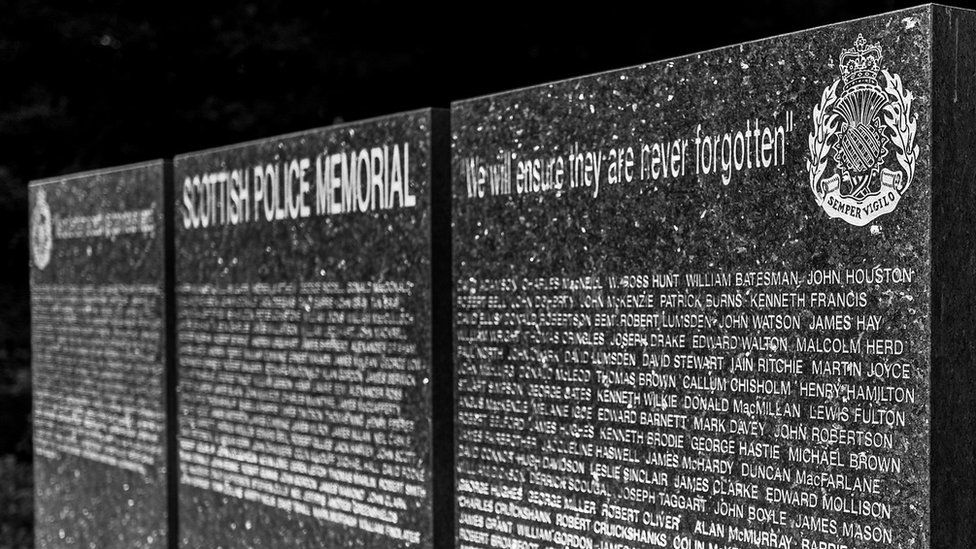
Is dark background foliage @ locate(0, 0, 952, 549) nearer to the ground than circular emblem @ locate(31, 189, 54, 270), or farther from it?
farther from it

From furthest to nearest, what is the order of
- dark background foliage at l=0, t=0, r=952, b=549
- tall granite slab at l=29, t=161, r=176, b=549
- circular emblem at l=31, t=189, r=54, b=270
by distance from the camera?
dark background foliage at l=0, t=0, r=952, b=549, circular emblem at l=31, t=189, r=54, b=270, tall granite slab at l=29, t=161, r=176, b=549

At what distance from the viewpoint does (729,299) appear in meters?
3.11

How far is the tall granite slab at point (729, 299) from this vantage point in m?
2.72

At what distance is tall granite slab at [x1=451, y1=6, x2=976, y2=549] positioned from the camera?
107 inches

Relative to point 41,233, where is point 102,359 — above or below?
below

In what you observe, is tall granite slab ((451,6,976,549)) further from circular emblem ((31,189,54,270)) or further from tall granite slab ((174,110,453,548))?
circular emblem ((31,189,54,270))

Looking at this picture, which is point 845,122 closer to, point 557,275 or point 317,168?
point 557,275

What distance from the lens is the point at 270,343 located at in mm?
5156

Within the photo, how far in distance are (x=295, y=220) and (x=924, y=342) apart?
2955 millimetres

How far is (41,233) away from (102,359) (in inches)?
52.5

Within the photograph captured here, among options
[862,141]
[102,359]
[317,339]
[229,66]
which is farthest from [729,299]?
[229,66]

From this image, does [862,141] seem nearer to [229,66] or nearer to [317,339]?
[317,339]

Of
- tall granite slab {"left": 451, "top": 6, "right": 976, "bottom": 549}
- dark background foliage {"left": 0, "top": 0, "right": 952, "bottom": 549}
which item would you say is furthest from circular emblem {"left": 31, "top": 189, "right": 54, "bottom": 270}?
tall granite slab {"left": 451, "top": 6, "right": 976, "bottom": 549}

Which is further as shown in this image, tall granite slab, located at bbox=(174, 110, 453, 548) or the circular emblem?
the circular emblem
